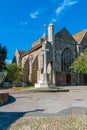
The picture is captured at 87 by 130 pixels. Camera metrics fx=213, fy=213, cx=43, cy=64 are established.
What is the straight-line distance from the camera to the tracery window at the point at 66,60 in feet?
192

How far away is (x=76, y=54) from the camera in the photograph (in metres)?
61.0

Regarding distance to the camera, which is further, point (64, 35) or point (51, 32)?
point (64, 35)

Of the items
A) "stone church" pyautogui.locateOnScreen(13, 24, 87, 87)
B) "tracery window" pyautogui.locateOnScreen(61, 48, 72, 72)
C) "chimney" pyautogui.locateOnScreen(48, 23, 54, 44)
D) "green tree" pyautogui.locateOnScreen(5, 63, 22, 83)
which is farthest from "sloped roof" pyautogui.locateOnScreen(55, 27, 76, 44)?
"green tree" pyautogui.locateOnScreen(5, 63, 22, 83)

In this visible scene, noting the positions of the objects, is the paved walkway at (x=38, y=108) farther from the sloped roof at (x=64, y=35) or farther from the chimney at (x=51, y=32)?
the sloped roof at (x=64, y=35)

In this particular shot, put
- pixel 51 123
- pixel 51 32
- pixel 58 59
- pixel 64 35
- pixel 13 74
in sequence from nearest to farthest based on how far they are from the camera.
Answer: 1. pixel 51 123
2. pixel 13 74
3. pixel 51 32
4. pixel 58 59
5. pixel 64 35

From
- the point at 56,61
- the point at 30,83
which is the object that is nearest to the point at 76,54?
the point at 56,61

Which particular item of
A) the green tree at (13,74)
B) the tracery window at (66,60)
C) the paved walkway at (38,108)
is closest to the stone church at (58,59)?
the tracery window at (66,60)

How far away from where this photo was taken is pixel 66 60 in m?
59.0

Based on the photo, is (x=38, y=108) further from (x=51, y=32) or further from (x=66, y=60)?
(x=66, y=60)

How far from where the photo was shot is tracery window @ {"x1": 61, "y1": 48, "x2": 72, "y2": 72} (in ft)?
192

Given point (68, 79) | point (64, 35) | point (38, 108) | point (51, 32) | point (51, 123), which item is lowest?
point (51, 123)

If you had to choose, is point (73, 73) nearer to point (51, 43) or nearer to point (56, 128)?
point (51, 43)

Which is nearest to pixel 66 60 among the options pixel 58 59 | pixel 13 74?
pixel 58 59

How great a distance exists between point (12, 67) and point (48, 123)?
1899 inches
